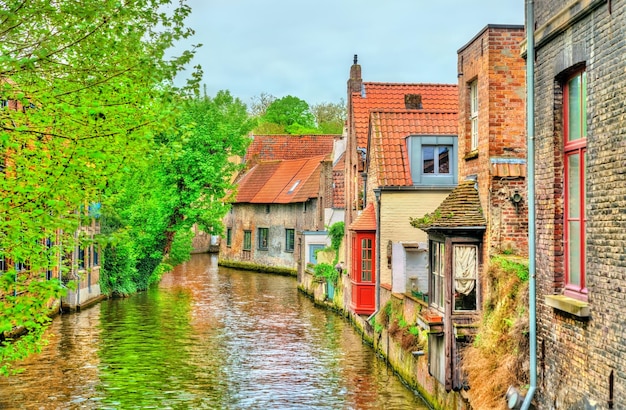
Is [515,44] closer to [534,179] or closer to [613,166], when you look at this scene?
[534,179]

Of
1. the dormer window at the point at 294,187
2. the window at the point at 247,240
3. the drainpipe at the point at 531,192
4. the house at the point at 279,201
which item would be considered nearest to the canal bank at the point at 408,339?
the drainpipe at the point at 531,192

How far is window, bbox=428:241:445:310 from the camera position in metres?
14.8

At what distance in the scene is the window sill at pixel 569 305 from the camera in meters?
8.95

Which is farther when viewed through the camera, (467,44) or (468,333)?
(467,44)

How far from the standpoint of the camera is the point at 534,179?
422 inches

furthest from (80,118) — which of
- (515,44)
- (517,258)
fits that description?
(515,44)

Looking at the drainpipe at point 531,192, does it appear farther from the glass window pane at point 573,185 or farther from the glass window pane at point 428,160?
the glass window pane at point 428,160

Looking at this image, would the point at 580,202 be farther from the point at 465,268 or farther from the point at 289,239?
the point at 289,239

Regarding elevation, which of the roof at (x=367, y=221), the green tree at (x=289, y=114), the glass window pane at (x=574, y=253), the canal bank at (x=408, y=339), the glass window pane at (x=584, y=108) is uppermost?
the green tree at (x=289, y=114)

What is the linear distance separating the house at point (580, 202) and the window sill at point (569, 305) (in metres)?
0.01

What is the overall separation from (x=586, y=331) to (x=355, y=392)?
29.2 feet

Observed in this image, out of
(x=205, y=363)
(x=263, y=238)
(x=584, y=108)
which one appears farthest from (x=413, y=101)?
(x=263, y=238)

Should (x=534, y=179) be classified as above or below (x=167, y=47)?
below

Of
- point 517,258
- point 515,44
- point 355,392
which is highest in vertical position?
point 515,44
